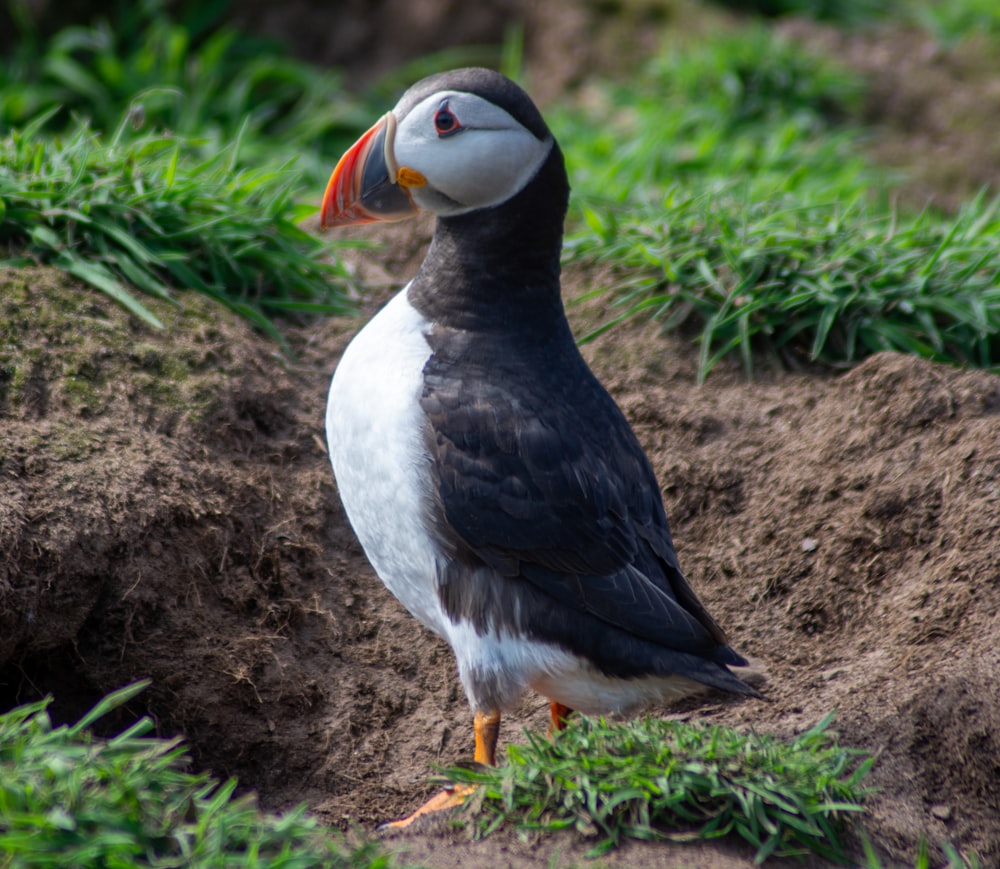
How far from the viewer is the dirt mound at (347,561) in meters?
3.41

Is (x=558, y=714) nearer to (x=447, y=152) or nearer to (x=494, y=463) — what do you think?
(x=494, y=463)

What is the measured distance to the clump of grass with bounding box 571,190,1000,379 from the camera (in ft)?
15.1

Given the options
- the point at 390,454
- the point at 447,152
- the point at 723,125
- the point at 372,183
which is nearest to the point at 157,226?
the point at 372,183

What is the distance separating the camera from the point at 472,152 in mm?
3203

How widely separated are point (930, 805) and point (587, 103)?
16.0ft

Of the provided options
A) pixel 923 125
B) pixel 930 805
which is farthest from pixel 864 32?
pixel 930 805

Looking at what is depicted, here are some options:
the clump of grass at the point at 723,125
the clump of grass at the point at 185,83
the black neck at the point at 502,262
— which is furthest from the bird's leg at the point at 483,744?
the clump of grass at the point at 185,83

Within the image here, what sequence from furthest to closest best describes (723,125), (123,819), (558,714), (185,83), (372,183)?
(185,83), (723,125), (558,714), (372,183), (123,819)

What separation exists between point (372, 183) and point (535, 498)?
97 centimetres

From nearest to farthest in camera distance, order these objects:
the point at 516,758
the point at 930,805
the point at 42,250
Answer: the point at 516,758, the point at 930,805, the point at 42,250

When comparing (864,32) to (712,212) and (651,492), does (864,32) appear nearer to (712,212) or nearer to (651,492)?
(712,212)

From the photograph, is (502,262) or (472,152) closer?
(472,152)

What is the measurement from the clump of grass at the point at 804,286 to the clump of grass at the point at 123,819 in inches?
100

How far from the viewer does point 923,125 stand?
7.07 meters
